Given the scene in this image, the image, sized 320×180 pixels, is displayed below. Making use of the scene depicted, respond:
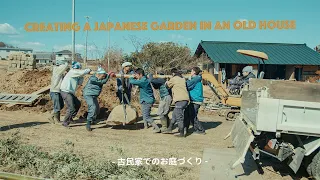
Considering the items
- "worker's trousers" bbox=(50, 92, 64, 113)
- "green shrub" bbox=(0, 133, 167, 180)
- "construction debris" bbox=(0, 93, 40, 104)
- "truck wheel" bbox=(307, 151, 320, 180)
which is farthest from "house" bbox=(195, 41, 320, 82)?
"green shrub" bbox=(0, 133, 167, 180)

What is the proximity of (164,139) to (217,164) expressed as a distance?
206 cm

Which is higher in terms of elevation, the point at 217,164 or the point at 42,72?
the point at 42,72

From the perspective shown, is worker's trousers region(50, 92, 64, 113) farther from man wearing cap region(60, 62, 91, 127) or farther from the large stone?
the large stone

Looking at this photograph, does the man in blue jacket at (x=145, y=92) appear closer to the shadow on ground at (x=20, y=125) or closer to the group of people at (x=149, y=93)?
the group of people at (x=149, y=93)

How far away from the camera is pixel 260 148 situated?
5145 mm

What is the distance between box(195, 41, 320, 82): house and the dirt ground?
14.2 metres

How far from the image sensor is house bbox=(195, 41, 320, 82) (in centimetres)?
2466

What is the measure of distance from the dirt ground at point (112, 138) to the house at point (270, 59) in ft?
46.5

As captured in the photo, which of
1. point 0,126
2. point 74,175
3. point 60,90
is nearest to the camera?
point 74,175

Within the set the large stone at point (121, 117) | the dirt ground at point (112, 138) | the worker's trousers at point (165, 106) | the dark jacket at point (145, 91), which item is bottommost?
the dirt ground at point (112, 138)

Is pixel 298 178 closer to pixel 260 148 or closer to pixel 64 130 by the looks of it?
pixel 260 148

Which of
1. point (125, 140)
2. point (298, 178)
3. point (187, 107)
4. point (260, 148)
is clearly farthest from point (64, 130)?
point (298, 178)

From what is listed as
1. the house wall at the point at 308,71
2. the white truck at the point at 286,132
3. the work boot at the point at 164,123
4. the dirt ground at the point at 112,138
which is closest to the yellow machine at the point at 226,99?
the dirt ground at the point at 112,138

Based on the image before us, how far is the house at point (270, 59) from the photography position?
24.7m
